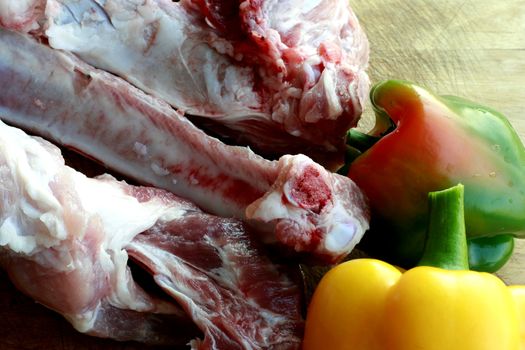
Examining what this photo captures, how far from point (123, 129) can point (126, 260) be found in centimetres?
43

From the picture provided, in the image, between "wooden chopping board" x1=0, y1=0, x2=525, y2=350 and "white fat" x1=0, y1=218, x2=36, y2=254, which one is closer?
"white fat" x1=0, y1=218, x2=36, y2=254

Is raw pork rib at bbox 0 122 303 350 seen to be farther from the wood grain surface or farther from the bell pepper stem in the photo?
the wood grain surface

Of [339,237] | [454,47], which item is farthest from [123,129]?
[454,47]

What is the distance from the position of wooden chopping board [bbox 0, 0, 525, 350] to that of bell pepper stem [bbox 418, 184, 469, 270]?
0.58 m

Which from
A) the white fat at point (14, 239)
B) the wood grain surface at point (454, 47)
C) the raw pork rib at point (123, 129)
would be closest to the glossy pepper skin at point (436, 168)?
the raw pork rib at point (123, 129)

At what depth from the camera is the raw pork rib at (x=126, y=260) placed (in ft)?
6.36

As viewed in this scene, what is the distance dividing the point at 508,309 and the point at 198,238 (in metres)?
0.80

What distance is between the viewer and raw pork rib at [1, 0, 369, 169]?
2.29m

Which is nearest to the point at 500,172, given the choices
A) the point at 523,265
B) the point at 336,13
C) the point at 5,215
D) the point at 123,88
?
the point at 523,265

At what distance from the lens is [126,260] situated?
82.0 inches

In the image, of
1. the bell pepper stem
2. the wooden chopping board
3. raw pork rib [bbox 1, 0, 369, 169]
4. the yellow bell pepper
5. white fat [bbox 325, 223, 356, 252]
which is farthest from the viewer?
the wooden chopping board

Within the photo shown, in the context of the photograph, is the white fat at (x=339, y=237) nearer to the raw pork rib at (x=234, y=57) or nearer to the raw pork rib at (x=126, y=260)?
the raw pork rib at (x=126, y=260)

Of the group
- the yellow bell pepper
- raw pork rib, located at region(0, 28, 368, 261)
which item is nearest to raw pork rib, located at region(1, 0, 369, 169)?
raw pork rib, located at region(0, 28, 368, 261)

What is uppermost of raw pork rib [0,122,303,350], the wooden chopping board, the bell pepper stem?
the wooden chopping board
